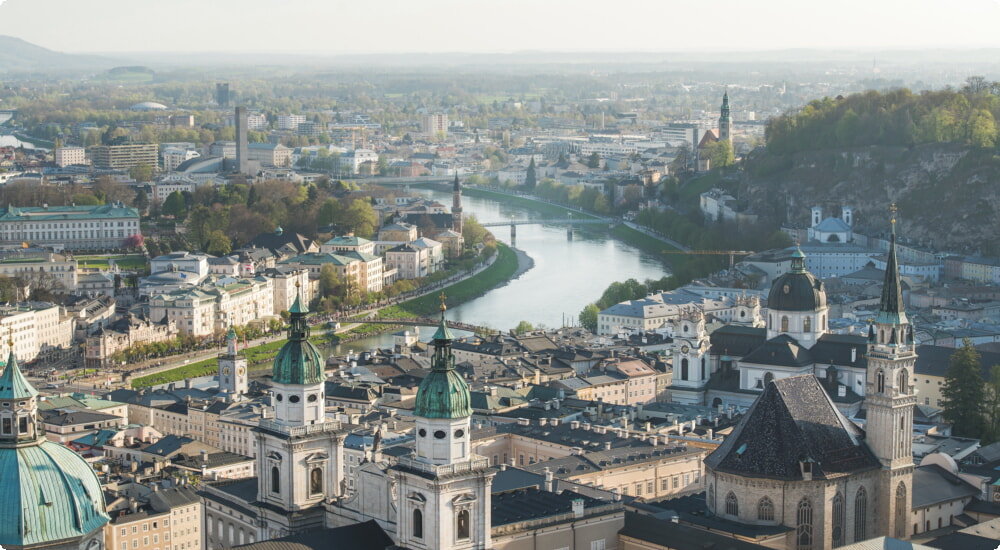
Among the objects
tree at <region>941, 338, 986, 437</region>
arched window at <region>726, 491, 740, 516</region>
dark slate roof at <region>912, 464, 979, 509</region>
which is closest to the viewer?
arched window at <region>726, 491, 740, 516</region>

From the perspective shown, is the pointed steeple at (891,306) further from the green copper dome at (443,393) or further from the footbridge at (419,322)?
the footbridge at (419,322)

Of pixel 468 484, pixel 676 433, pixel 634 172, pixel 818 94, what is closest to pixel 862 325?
pixel 676 433

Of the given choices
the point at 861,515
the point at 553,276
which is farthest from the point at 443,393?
the point at 553,276

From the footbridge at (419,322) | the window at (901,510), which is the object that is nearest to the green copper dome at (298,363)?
the window at (901,510)

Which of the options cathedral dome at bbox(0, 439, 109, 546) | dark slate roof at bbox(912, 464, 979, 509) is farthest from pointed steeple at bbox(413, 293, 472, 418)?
dark slate roof at bbox(912, 464, 979, 509)

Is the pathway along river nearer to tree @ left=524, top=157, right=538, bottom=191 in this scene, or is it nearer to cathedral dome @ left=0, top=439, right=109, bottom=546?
tree @ left=524, top=157, right=538, bottom=191

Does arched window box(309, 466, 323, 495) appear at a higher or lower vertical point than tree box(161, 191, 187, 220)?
higher

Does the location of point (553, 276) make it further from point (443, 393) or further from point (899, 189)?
point (443, 393)
